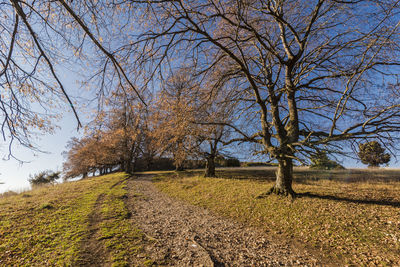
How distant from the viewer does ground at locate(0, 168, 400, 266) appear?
337 centimetres

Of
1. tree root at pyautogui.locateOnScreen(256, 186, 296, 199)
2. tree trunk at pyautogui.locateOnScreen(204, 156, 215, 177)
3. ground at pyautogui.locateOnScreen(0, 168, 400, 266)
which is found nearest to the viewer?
ground at pyautogui.locateOnScreen(0, 168, 400, 266)

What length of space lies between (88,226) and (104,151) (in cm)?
1795

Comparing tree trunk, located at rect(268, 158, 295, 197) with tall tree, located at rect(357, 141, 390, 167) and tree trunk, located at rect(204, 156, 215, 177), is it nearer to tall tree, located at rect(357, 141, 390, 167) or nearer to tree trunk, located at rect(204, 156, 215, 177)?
tall tree, located at rect(357, 141, 390, 167)

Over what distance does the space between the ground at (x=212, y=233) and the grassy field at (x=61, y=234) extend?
0.02 metres

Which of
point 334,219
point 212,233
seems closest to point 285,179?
point 334,219

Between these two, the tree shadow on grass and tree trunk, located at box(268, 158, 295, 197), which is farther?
tree trunk, located at box(268, 158, 295, 197)

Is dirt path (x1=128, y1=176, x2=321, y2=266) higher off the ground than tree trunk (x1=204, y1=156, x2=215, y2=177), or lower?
lower

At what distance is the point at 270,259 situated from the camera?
11.6ft

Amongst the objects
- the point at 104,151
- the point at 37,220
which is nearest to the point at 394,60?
the point at 37,220

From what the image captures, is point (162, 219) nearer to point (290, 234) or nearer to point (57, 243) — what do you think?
point (57, 243)

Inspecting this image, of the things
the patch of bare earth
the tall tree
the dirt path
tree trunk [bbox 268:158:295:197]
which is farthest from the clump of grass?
the tall tree

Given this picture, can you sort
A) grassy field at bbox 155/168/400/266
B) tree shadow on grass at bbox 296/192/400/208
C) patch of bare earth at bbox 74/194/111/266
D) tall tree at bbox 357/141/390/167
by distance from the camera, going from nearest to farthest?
1. patch of bare earth at bbox 74/194/111/266
2. grassy field at bbox 155/168/400/266
3. tall tree at bbox 357/141/390/167
4. tree shadow on grass at bbox 296/192/400/208

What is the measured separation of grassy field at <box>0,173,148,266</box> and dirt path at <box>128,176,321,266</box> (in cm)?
60

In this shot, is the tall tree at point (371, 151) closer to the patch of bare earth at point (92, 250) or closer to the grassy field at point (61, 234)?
the grassy field at point (61, 234)
